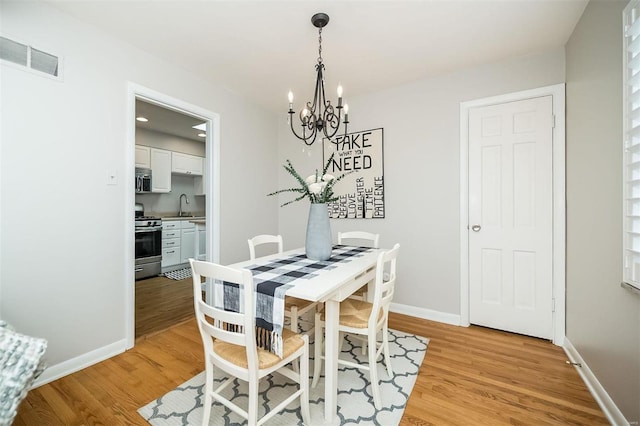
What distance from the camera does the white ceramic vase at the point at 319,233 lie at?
192 centimetres

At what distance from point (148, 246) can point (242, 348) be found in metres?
3.67

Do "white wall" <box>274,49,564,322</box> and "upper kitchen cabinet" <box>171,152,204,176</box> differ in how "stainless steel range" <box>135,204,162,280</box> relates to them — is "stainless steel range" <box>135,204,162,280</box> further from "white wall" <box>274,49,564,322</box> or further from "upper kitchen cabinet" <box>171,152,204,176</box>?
"white wall" <box>274,49,564,322</box>

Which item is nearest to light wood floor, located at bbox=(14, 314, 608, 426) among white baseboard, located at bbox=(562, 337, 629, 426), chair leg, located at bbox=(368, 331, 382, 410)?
white baseboard, located at bbox=(562, 337, 629, 426)

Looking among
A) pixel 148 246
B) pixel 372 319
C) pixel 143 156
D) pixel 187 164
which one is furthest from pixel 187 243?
pixel 372 319

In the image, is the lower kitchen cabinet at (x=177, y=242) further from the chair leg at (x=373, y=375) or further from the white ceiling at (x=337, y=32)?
the chair leg at (x=373, y=375)

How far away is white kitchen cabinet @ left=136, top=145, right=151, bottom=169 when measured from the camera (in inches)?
179

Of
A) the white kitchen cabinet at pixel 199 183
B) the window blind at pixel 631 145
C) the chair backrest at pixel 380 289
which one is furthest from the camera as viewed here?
the white kitchen cabinet at pixel 199 183

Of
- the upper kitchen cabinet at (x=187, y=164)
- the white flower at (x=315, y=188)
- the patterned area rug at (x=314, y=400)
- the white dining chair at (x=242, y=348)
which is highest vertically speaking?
the upper kitchen cabinet at (x=187, y=164)

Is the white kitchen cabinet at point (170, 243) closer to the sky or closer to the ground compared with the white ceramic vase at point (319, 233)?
closer to the ground

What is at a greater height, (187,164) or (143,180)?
(187,164)

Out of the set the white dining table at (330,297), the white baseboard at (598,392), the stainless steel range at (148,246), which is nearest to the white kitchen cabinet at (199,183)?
the stainless steel range at (148,246)

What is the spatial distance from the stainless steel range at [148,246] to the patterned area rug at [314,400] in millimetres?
2953

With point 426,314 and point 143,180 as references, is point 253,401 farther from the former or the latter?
point 143,180

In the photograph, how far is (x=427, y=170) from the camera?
2.81 metres
